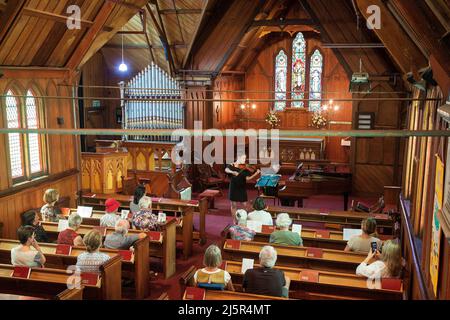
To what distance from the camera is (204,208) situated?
31.0ft

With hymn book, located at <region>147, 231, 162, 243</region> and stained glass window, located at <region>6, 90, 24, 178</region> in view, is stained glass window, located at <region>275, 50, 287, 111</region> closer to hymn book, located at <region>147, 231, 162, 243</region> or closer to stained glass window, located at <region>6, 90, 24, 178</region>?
stained glass window, located at <region>6, 90, 24, 178</region>

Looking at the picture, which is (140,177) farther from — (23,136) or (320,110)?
(320,110)

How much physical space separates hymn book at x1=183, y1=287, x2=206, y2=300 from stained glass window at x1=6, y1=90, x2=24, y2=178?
5.42m

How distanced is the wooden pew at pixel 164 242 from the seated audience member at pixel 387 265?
10.8ft

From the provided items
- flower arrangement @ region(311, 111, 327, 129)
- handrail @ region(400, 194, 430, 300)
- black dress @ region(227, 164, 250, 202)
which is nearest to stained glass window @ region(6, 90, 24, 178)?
black dress @ region(227, 164, 250, 202)

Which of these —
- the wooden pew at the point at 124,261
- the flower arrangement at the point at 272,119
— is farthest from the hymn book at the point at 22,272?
the flower arrangement at the point at 272,119

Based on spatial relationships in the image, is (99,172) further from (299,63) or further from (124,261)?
(299,63)

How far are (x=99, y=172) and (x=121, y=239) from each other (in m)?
4.95

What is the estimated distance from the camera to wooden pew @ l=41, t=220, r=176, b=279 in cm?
758

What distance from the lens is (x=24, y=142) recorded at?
900 centimetres

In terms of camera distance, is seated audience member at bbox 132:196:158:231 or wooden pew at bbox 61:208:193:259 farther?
wooden pew at bbox 61:208:193:259

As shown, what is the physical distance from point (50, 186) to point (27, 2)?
394 cm

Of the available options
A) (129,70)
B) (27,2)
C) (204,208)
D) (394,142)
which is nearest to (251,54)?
(129,70)

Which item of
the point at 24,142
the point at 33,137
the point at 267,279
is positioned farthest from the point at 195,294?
the point at 33,137
